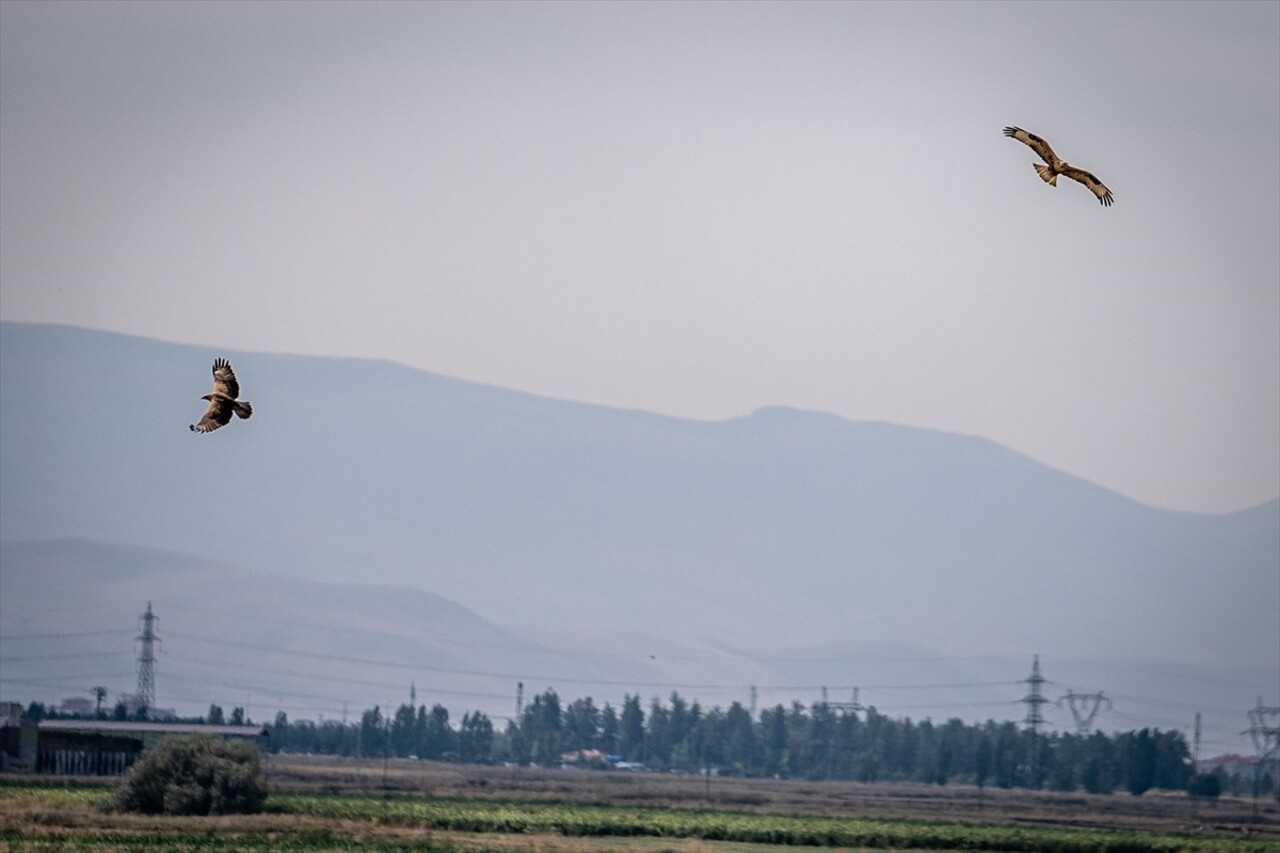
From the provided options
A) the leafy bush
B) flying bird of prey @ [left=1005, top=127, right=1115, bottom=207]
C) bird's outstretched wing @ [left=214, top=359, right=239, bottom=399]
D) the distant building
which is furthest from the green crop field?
flying bird of prey @ [left=1005, top=127, right=1115, bottom=207]

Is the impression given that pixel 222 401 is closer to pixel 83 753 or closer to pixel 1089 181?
pixel 1089 181

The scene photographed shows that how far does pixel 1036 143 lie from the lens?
50.0m

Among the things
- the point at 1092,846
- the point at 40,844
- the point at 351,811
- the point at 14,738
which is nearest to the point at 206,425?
the point at 40,844

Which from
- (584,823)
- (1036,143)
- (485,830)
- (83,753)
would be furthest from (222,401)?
(83,753)

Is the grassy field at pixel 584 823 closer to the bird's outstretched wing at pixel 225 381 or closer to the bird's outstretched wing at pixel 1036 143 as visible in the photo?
the bird's outstretched wing at pixel 225 381

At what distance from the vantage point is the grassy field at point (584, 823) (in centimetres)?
8469

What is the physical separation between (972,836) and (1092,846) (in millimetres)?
6165

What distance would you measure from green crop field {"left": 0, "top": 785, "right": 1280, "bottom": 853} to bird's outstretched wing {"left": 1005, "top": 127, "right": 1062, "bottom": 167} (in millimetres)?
42118

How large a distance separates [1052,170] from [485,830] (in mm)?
57470

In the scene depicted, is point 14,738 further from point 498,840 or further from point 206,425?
point 206,425

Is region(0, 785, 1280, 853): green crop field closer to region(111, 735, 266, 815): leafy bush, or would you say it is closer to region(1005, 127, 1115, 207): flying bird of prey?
region(111, 735, 266, 815): leafy bush

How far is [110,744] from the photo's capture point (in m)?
142

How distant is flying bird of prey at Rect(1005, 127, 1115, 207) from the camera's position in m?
49.0

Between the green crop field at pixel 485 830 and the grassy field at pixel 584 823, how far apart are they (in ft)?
0.36
